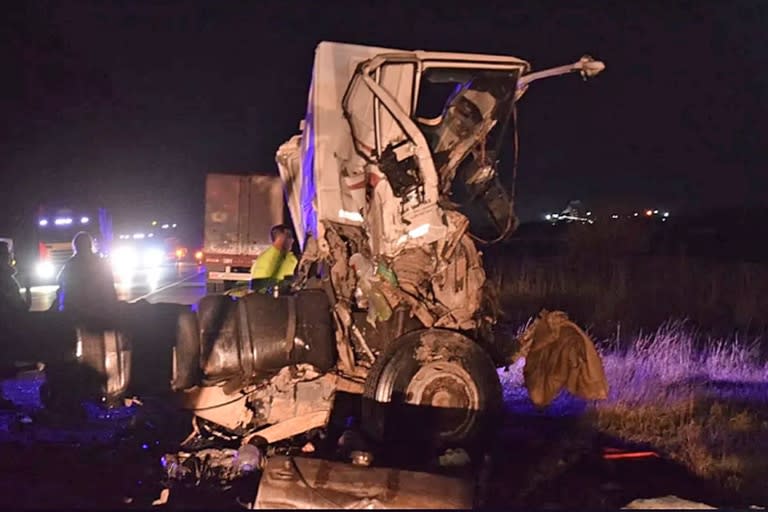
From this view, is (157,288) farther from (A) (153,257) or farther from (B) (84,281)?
(B) (84,281)

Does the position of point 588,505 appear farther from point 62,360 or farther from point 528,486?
point 62,360

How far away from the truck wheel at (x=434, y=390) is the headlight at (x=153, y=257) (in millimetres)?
22423

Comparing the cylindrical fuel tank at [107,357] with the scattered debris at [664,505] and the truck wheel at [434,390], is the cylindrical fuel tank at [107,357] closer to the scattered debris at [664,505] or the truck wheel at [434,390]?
the truck wheel at [434,390]

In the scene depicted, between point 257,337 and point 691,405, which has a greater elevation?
point 257,337

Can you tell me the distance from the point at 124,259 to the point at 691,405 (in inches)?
854

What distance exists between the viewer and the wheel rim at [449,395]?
207 inches

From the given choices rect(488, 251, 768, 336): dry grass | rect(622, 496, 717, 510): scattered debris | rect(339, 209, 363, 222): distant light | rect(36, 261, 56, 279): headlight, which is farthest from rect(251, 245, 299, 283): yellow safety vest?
rect(36, 261, 56, 279): headlight

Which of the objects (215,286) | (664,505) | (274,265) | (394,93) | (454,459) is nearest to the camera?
(664,505)

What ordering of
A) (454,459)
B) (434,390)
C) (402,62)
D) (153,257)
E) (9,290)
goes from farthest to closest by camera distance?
1. (153,257)
2. (9,290)
3. (402,62)
4. (434,390)
5. (454,459)

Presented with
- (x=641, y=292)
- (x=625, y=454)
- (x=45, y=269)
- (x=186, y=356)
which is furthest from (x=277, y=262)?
(x=45, y=269)

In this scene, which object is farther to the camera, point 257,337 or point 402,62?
point 402,62

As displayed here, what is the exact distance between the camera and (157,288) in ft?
62.2

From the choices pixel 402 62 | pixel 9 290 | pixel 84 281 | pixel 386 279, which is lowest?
pixel 9 290

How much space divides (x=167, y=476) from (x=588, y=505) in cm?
280
